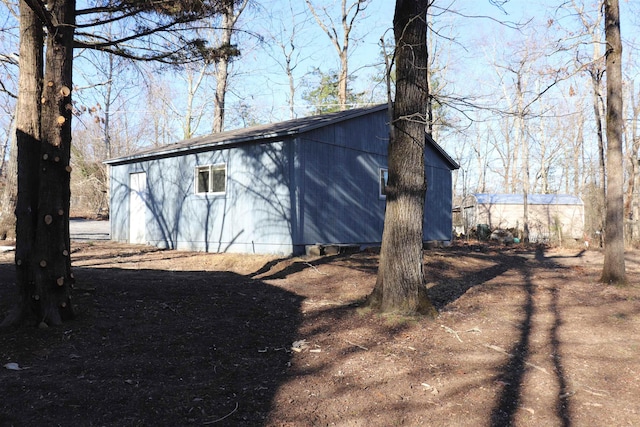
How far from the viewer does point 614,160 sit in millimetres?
8406

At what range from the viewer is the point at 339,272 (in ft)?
30.1

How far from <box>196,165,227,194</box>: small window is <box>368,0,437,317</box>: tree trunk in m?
7.46

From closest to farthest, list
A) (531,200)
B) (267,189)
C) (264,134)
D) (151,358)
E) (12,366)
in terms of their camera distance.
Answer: (12,366) → (151,358) → (264,134) → (267,189) → (531,200)

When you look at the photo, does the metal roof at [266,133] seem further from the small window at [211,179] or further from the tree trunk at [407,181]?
the tree trunk at [407,181]

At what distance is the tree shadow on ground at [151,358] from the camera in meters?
3.30

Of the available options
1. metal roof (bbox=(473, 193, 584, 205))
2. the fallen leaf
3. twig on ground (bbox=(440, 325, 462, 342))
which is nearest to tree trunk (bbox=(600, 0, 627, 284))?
twig on ground (bbox=(440, 325, 462, 342))

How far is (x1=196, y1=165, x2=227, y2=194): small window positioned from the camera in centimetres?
1276

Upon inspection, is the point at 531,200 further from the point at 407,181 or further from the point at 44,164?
the point at 44,164

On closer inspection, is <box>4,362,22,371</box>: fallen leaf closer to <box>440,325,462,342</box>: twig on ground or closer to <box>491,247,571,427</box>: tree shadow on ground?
<box>491,247,571,427</box>: tree shadow on ground

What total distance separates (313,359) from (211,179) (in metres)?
9.30

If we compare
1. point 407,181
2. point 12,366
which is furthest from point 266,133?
point 12,366

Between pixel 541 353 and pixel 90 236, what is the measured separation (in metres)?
17.4

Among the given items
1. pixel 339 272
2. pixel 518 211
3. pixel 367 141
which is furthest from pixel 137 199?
pixel 518 211

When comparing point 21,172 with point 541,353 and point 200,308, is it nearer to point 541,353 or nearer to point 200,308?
point 200,308
